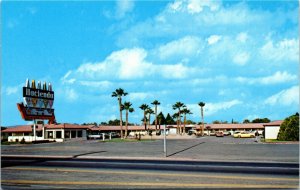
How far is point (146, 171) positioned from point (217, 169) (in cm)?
367

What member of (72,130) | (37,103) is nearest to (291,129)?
(37,103)

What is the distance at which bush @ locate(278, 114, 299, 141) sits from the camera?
53.9m

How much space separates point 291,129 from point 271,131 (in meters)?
13.4

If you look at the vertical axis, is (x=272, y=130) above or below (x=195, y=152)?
above

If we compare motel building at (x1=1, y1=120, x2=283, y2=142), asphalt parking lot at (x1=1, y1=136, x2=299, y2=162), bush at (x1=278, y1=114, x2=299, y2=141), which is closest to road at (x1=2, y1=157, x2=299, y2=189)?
asphalt parking lot at (x1=1, y1=136, x2=299, y2=162)

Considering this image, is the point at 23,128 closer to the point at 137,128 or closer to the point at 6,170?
the point at 137,128

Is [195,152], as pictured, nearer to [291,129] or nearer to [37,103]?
[291,129]

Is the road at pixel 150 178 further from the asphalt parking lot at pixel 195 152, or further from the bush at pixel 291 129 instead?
the bush at pixel 291 129

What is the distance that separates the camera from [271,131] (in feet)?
223

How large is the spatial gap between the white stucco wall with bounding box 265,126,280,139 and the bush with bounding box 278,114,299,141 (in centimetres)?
1128

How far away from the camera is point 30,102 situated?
189 feet

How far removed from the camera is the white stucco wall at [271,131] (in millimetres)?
67625

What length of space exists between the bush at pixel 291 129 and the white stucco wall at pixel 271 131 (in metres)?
11.3

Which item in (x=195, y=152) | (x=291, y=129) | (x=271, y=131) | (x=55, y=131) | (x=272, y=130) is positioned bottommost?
(x=195, y=152)
